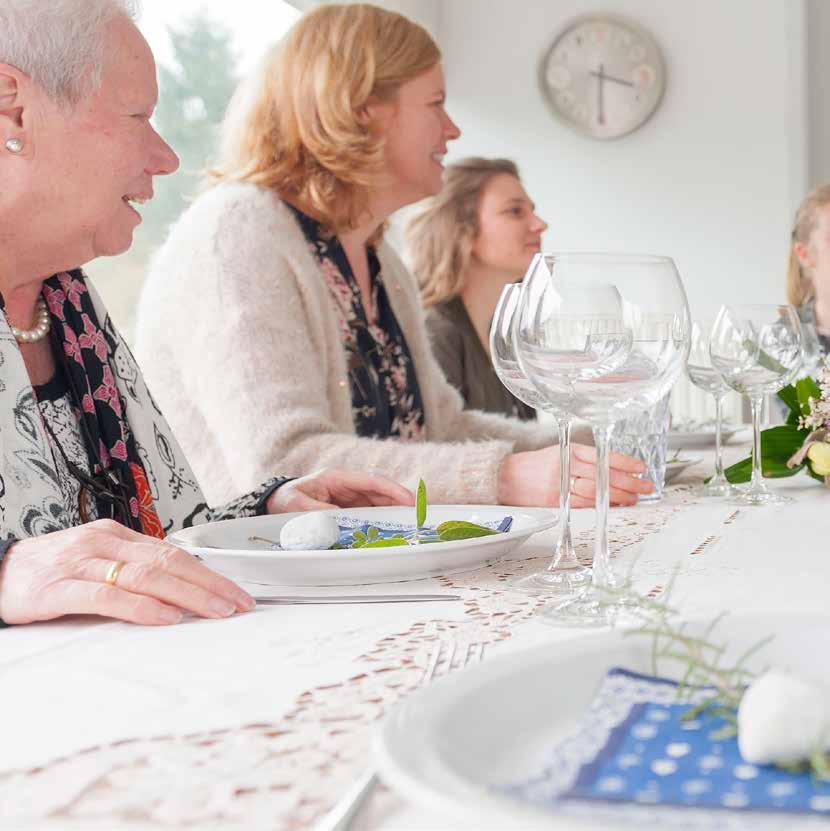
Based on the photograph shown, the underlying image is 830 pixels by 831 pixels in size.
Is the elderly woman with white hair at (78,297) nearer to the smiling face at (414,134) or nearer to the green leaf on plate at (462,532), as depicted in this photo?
the green leaf on plate at (462,532)

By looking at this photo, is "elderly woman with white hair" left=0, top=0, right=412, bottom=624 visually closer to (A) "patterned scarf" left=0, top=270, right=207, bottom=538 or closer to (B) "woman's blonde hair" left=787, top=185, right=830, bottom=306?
(A) "patterned scarf" left=0, top=270, right=207, bottom=538

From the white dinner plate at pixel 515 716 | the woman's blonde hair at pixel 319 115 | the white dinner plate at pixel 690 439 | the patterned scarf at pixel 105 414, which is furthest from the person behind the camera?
the white dinner plate at pixel 690 439

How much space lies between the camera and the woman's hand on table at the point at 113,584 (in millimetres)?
750

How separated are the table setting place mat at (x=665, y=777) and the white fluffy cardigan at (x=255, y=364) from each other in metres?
0.92

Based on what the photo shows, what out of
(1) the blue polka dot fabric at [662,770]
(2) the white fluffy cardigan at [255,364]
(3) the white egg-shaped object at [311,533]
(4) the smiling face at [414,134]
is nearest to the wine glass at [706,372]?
(2) the white fluffy cardigan at [255,364]

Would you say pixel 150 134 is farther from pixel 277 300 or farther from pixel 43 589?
pixel 43 589

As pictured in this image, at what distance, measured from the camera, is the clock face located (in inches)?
196

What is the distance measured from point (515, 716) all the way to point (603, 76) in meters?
4.88

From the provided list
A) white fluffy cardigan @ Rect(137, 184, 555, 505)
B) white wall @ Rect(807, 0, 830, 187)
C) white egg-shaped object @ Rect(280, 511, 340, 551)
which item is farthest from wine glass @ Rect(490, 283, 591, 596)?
white wall @ Rect(807, 0, 830, 187)

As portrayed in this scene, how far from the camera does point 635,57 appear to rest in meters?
4.99

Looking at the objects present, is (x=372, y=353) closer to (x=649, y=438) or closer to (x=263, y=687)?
Result: (x=649, y=438)

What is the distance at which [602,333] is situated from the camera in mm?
A: 672

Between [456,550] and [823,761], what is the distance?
1.56ft

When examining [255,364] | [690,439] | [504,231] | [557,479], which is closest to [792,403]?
[557,479]
